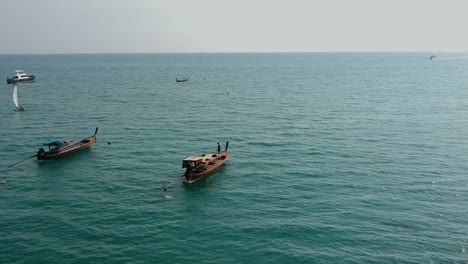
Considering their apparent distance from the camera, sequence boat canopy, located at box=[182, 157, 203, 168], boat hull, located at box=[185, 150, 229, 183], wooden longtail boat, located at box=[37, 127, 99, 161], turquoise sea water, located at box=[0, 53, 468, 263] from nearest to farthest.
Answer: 1. turquoise sea water, located at box=[0, 53, 468, 263]
2. boat hull, located at box=[185, 150, 229, 183]
3. boat canopy, located at box=[182, 157, 203, 168]
4. wooden longtail boat, located at box=[37, 127, 99, 161]

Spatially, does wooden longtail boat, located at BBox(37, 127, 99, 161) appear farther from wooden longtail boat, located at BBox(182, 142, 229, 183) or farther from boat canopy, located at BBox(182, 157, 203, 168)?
boat canopy, located at BBox(182, 157, 203, 168)

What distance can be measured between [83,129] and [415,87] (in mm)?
122424

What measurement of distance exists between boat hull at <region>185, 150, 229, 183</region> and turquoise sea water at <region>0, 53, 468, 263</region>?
1126 millimetres

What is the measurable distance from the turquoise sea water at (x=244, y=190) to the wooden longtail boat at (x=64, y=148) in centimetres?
135

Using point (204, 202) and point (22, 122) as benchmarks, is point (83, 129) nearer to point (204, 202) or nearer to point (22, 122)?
point (22, 122)

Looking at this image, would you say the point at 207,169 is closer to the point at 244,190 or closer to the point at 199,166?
the point at 199,166

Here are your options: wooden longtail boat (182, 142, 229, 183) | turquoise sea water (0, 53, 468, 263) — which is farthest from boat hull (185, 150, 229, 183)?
turquoise sea water (0, 53, 468, 263)

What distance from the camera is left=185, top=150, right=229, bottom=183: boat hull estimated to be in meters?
50.2

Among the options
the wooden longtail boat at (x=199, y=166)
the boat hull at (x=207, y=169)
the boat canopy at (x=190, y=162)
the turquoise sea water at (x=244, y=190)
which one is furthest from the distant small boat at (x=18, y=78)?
the boat canopy at (x=190, y=162)

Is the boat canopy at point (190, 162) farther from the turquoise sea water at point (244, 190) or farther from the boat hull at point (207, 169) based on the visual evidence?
the turquoise sea water at point (244, 190)

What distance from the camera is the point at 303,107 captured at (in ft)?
346

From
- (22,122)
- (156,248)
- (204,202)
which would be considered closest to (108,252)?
(156,248)

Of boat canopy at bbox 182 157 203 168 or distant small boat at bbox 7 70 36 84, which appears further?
distant small boat at bbox 7 70 36 84

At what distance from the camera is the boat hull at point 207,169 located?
50250mm
